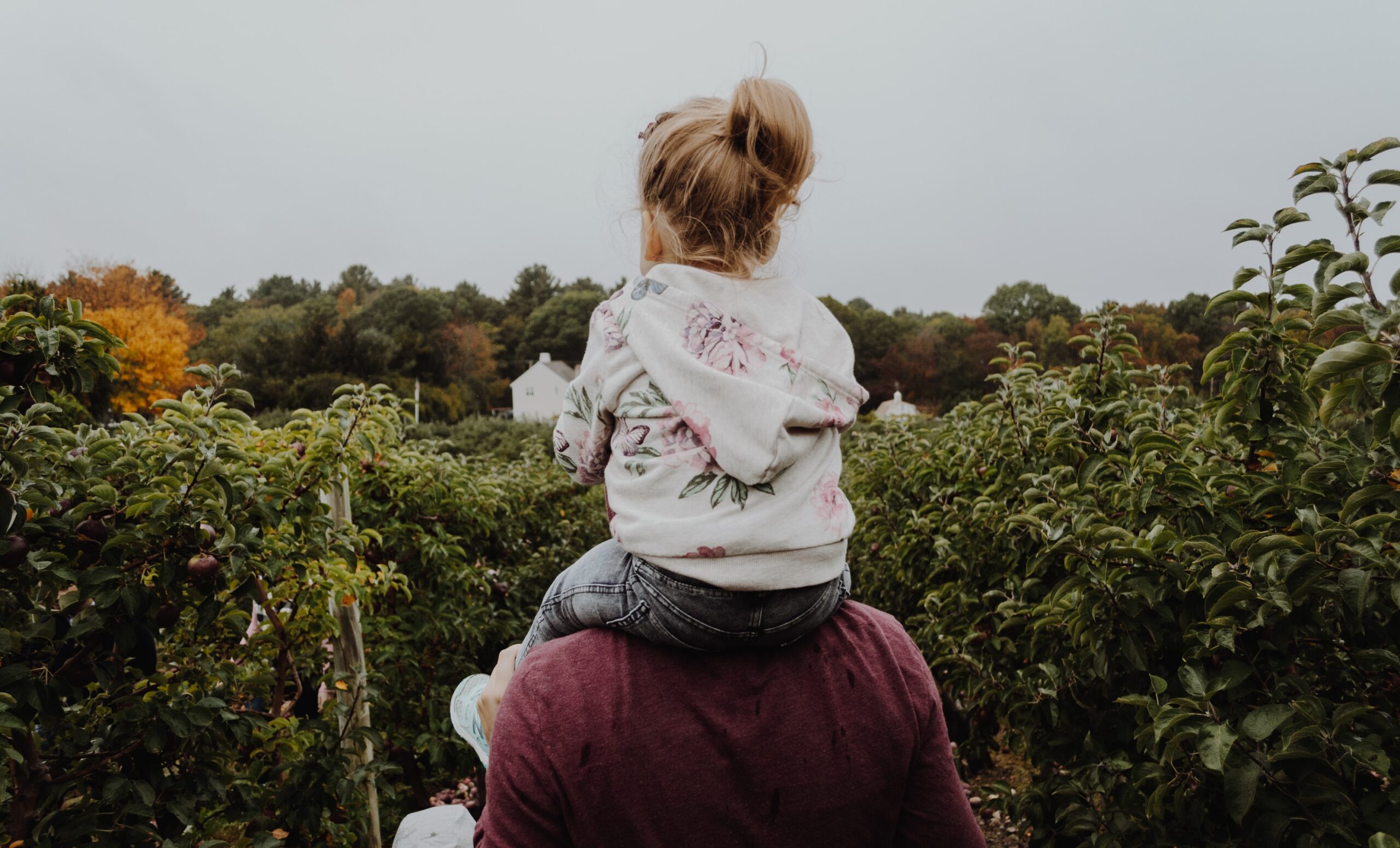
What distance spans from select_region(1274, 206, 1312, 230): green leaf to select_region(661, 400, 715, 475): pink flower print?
3.75ft

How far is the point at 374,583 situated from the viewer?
2707mm

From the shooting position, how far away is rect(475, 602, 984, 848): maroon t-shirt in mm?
850

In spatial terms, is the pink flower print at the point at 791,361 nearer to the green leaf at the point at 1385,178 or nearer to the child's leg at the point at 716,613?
the child's leg at the point at 716,613

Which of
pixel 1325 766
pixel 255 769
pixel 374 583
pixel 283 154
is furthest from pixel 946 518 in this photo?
pixel 283 154

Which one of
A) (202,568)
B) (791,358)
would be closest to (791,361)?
(791,358)

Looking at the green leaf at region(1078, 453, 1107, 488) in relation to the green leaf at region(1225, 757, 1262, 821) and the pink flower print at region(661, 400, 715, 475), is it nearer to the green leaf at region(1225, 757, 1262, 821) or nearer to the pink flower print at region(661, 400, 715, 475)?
the green leaf at region(1225, 757, 1262, 821)

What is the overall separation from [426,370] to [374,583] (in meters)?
35.9

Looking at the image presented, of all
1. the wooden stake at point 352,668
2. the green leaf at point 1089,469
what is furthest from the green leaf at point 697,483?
the wooden stake at point 352,668

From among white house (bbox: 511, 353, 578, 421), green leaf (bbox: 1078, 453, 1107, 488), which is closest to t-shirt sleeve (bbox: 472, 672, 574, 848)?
green leaf (bbox: 1078, 453, 1107, 488)

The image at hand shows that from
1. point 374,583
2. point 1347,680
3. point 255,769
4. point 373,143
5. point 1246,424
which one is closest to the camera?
point 1347,680

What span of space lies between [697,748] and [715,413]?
0.39 meters

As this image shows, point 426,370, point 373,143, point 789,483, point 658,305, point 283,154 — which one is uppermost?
point 283,154

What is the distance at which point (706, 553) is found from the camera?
34.1 inches

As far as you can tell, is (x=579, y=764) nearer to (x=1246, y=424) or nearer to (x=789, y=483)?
(x=789, y=483)
